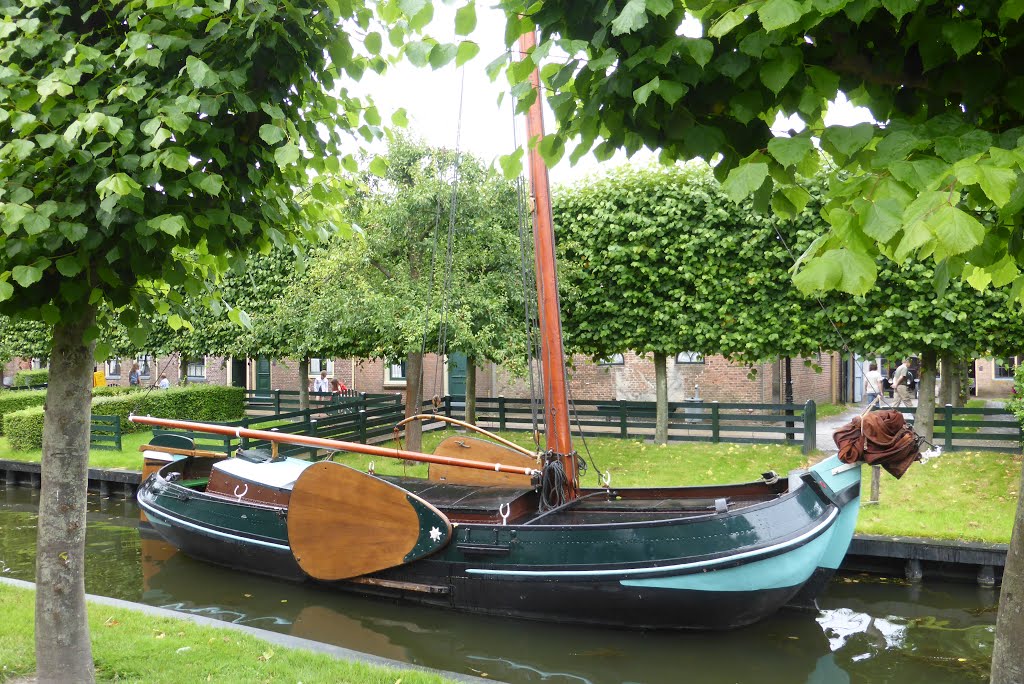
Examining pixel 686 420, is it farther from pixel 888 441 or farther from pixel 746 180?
pixel 746 180

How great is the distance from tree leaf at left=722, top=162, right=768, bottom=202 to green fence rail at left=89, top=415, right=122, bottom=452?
59.8 feet

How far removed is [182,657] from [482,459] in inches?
225

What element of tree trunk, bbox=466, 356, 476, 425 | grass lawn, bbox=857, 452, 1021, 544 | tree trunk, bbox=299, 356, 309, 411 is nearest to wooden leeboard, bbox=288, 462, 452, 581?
grass lawn, bbox=857, 452, 1021, 544

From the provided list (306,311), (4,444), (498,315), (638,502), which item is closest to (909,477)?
(638,502)

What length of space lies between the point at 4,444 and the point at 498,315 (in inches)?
556

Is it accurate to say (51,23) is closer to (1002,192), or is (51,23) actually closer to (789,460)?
(1002,192)

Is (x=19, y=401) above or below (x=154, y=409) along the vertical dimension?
above

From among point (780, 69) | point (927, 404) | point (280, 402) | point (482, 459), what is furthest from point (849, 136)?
point (280, 402)

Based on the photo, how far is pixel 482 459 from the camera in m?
11.2

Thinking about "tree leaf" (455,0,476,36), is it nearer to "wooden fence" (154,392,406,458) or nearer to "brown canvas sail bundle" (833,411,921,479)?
"brown canvas sail bundle" (833,411,921,479)

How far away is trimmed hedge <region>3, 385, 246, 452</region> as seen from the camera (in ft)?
61.6

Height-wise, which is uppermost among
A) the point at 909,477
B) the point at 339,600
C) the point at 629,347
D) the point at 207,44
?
the point at 207,44

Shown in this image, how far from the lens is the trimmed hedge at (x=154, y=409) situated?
1878cm

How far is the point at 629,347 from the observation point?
1678cm
